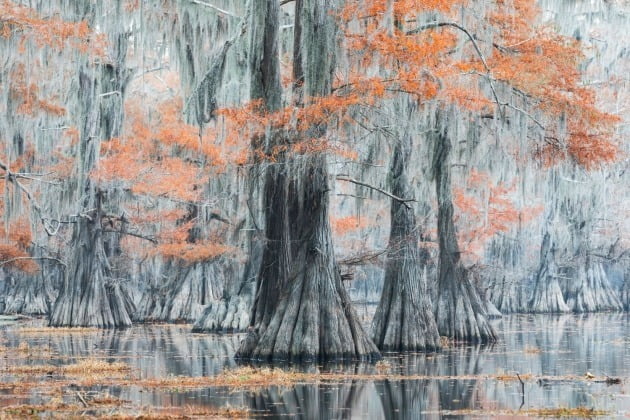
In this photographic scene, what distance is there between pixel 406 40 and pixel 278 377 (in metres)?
6.34

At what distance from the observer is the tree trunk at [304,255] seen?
637 inches

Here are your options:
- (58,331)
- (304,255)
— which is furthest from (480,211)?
(304,255)

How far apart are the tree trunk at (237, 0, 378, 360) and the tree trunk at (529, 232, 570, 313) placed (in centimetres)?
2798

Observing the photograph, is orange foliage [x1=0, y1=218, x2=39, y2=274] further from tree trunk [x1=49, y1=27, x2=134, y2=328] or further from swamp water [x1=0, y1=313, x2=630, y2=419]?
swamp water [x1=0, y1=313, x2=630, y2=419]

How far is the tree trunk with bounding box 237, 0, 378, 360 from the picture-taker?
1619 cm

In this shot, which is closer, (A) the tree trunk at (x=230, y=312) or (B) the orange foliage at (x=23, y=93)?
(B) the orange foliage at (x=23, y=93)

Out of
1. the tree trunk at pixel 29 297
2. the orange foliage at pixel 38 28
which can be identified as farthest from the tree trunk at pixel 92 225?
the tree trunk at pixel 29 297

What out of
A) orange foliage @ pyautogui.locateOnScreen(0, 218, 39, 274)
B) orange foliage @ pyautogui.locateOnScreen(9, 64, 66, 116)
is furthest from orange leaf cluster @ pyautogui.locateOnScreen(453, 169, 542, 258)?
orange foliage @ pyautogui.locateOnScreen(0, 218, 39, 274)

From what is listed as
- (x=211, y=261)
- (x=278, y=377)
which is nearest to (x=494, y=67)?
(x=278, y=377)

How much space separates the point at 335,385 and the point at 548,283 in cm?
3276

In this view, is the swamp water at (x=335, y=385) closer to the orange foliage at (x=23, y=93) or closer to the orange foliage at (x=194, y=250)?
Answer: the orange foliage at (x=23, y=93)

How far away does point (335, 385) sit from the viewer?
12.8 meters

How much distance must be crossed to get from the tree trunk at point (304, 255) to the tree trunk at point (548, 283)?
91.8 ft

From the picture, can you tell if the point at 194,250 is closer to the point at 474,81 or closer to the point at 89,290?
the point at 89,290
